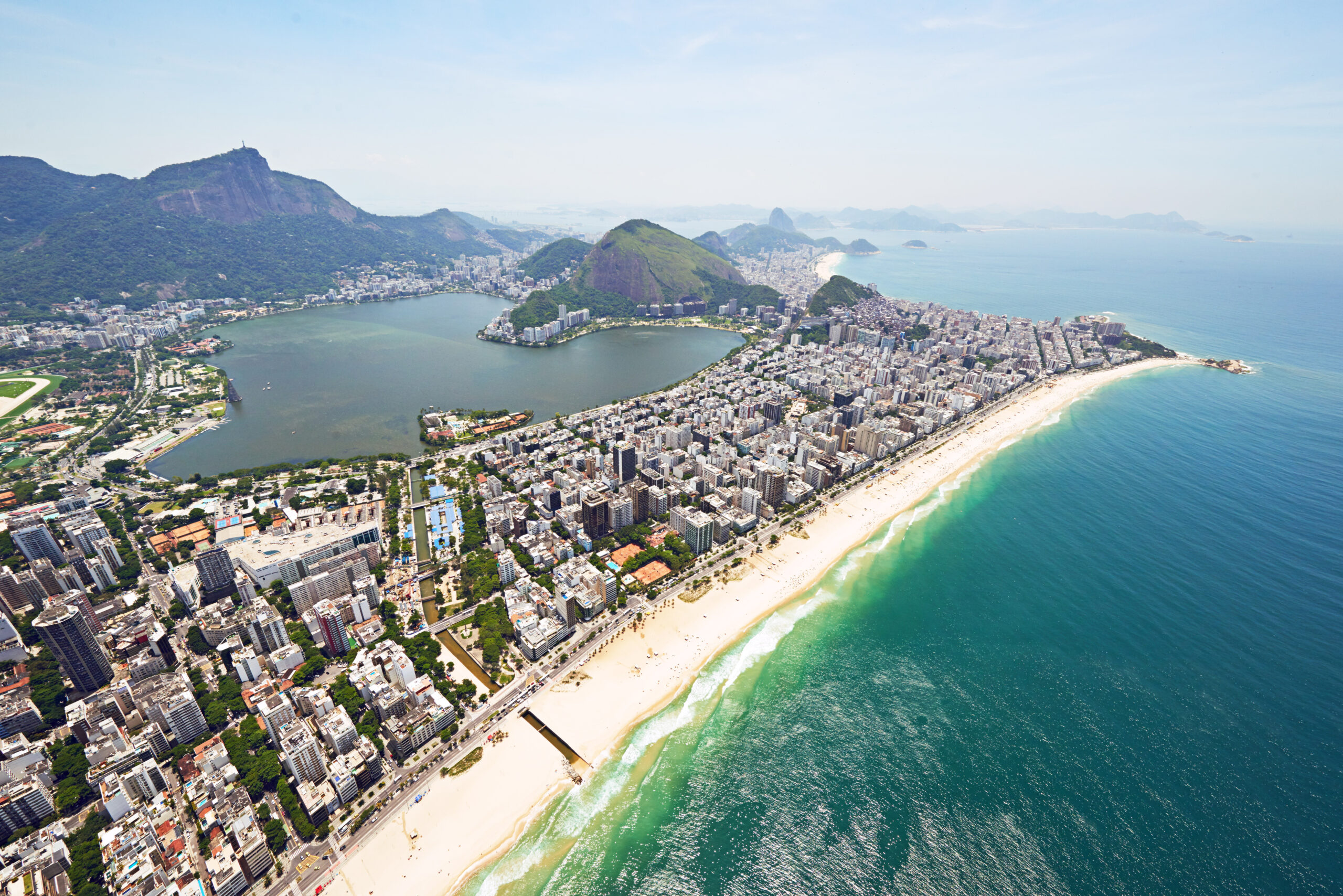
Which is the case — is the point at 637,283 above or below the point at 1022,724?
above

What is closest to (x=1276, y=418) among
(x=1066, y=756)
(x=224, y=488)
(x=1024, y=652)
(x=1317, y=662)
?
(x=1317, y=662)

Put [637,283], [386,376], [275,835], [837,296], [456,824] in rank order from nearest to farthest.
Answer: [275,835], [456,824], [386,376], [837,296], [637,283]

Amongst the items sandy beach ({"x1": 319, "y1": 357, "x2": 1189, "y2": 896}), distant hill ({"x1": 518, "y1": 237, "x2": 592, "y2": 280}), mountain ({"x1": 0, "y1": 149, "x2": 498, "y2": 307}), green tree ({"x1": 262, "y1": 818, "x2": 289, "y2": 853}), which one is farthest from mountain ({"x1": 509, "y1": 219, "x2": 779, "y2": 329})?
green tree ({"x1": 262, "y1": 818, "x2": 289, "y2": 853})

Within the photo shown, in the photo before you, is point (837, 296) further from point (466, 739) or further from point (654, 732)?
point (466, 739)

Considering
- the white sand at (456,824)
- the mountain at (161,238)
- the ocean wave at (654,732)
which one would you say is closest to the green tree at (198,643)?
the white sand at (456,824)

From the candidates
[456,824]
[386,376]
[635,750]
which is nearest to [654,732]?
[635,750]

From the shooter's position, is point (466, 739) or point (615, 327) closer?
point (466, 739)

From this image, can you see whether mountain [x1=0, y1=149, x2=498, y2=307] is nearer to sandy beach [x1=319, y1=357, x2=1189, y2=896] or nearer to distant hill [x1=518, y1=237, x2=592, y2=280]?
distant hill [x1=518, y1=237, x2=592, y2=280]

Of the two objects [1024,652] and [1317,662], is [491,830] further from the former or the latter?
[1317,662]
